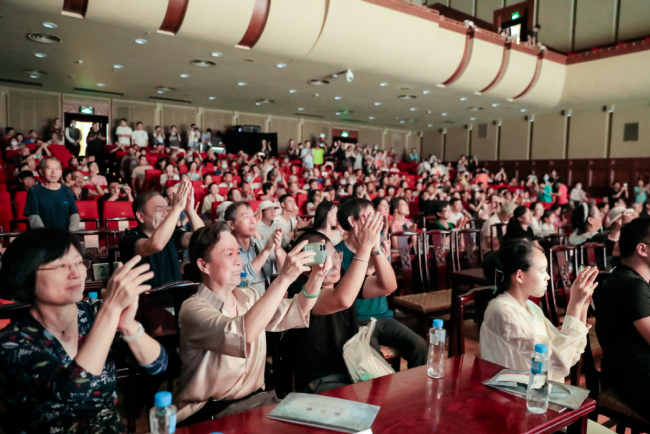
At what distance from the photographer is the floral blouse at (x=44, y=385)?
1.06m

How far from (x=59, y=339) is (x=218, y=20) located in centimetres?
654

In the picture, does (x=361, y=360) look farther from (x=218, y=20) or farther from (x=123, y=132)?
(x=123, y=132)

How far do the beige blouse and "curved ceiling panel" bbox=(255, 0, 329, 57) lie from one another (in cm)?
655

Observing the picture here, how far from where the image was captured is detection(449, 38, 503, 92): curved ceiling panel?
968 cm

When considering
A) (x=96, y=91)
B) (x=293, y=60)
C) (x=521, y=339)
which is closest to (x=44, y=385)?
(x=521, y=339)

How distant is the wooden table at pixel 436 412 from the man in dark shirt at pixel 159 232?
121 cm

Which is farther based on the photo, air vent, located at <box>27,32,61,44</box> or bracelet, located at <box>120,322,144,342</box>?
air vent, located at <box>27,32,61,44</box>

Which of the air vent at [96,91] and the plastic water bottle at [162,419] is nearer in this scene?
the plastic water bottle at [162,419]

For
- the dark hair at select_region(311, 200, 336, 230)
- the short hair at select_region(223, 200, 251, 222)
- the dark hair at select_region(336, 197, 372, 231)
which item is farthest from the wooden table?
the short hair at select_region(223, 200, 251, 222)

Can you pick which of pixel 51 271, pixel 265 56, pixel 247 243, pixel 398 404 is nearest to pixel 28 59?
pixel 265 56

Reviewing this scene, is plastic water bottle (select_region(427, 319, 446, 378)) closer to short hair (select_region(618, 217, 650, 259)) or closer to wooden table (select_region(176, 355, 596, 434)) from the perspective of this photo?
wooden table (select_region(176, 355, 596, 434))

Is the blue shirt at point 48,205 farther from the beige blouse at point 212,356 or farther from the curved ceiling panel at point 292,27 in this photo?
the curved ceiling panel at point 292,27

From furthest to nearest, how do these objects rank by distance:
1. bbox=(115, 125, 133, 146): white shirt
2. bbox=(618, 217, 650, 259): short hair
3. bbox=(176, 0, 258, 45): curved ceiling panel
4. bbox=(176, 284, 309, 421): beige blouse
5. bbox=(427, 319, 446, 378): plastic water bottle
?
bbox=(115, 125, 133, 146): white shirt < bbox=(176, 0, 258, 45): curved ceiling panel < bbox=(618, 217, 650, 259): short hair < bbox=(427, 319, 446, 378): plastic water bottle < bbox=(176, 284, 309, 421): beige blouse

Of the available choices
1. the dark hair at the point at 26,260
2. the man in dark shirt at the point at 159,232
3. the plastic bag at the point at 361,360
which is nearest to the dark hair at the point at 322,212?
the man in dark shirt at the point at 159,232
